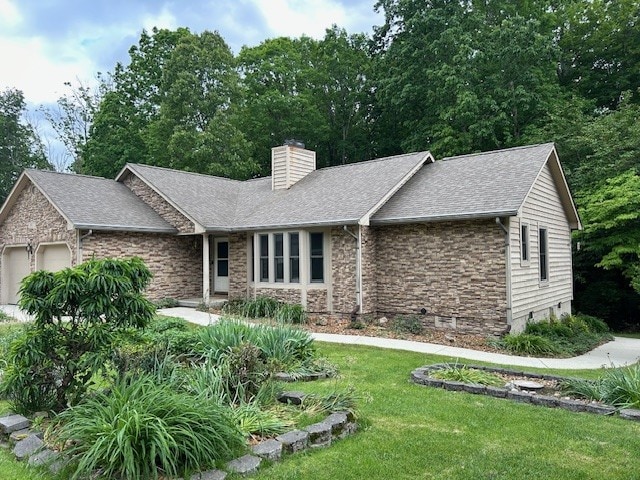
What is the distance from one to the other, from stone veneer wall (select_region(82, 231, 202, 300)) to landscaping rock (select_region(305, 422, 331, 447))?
12143mm

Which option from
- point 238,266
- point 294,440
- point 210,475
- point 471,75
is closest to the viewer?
point 210,475

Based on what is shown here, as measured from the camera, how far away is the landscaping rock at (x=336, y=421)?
4723mm

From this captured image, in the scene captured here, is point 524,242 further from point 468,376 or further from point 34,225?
point 34,225

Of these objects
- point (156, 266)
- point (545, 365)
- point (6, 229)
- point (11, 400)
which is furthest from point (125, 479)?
point (6, 229)

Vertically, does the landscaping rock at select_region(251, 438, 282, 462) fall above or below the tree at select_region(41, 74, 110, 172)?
below

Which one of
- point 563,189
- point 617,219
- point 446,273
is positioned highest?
point 563,189

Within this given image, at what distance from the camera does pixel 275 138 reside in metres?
30.5

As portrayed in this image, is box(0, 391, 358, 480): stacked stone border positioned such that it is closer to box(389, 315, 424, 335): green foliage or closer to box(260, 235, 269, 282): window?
box(389, 315, 424, 335): green foliage

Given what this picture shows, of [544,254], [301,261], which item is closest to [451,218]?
[544,254]

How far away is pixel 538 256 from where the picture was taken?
13.6 metres

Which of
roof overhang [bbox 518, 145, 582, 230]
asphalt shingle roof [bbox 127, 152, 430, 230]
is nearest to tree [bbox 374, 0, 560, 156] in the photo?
roof overhang [bbox 518, 145, 582, 230]

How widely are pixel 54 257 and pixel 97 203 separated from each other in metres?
2.26

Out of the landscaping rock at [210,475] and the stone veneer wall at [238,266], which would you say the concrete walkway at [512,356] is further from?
the landscaping rock at [210,475]

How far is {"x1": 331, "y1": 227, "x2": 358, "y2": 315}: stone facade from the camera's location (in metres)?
13.2
